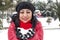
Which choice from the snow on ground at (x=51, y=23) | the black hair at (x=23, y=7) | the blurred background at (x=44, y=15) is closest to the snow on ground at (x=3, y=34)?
the blurred background at (x=44, y=15)

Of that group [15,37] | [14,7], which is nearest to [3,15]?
[14,7]

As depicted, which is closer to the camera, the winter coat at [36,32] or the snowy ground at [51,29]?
the winter coat at [36,32]

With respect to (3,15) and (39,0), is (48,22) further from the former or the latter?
(3,15)

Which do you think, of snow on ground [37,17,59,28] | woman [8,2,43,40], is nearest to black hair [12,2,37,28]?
woman [8,2,43,40]

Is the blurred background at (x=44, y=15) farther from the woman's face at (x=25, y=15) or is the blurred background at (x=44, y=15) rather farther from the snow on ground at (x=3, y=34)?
the woman's face at (x=25, y=15)

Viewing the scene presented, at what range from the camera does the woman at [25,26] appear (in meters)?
1.22

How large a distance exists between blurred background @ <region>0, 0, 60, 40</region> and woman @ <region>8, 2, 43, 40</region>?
0.08m

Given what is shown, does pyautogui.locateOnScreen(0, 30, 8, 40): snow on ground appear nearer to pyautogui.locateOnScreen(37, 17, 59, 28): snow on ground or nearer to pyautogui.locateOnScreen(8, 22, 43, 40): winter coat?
pyautogui.locateOnScreen(8, 22, 43, 40): winter coat

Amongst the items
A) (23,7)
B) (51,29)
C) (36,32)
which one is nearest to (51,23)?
(51,29)

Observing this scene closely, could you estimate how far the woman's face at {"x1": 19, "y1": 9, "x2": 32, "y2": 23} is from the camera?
1222mm

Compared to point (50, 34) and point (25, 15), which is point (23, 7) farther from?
point (50, 34)

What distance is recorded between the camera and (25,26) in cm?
125

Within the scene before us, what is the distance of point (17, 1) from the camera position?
1.32 m

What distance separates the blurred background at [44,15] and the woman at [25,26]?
0.08 metres
